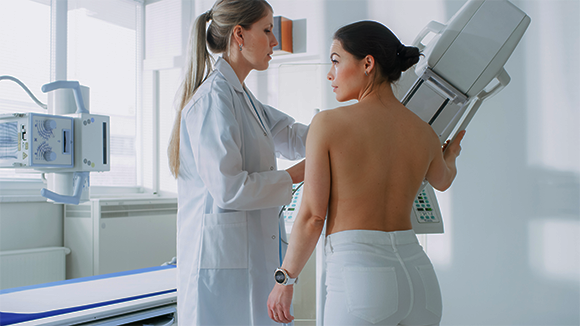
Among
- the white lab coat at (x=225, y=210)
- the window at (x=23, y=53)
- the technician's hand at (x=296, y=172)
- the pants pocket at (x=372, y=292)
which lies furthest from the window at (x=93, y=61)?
the pants pocket at (x=372, y=292)

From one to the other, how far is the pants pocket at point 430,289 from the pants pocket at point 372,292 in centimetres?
8

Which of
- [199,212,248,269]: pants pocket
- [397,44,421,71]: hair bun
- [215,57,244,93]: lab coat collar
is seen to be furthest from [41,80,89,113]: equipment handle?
[397,44,421,71]: hair bun

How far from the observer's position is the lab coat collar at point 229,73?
1397 millimetres

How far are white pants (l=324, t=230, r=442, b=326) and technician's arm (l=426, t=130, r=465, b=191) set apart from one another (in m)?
0.28

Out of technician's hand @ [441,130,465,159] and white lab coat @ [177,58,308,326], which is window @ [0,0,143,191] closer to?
white lab coat @ [177,58,308,326]

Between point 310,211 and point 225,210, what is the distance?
1.15ft

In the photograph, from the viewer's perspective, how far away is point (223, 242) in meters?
1.28

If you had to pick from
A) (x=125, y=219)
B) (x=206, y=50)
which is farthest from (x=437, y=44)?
(x=125, y=219)

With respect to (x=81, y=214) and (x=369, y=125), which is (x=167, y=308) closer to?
(x=369, y=125)

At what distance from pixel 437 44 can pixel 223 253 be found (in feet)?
2.85

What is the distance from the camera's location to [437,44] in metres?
1.33

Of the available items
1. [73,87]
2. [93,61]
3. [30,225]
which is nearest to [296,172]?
[73,87]

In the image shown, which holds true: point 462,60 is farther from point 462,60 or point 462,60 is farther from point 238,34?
point 238,34

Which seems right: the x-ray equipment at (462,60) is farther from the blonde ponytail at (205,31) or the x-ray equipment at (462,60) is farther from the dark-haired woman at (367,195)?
the blonde ponytail at (205,31)
